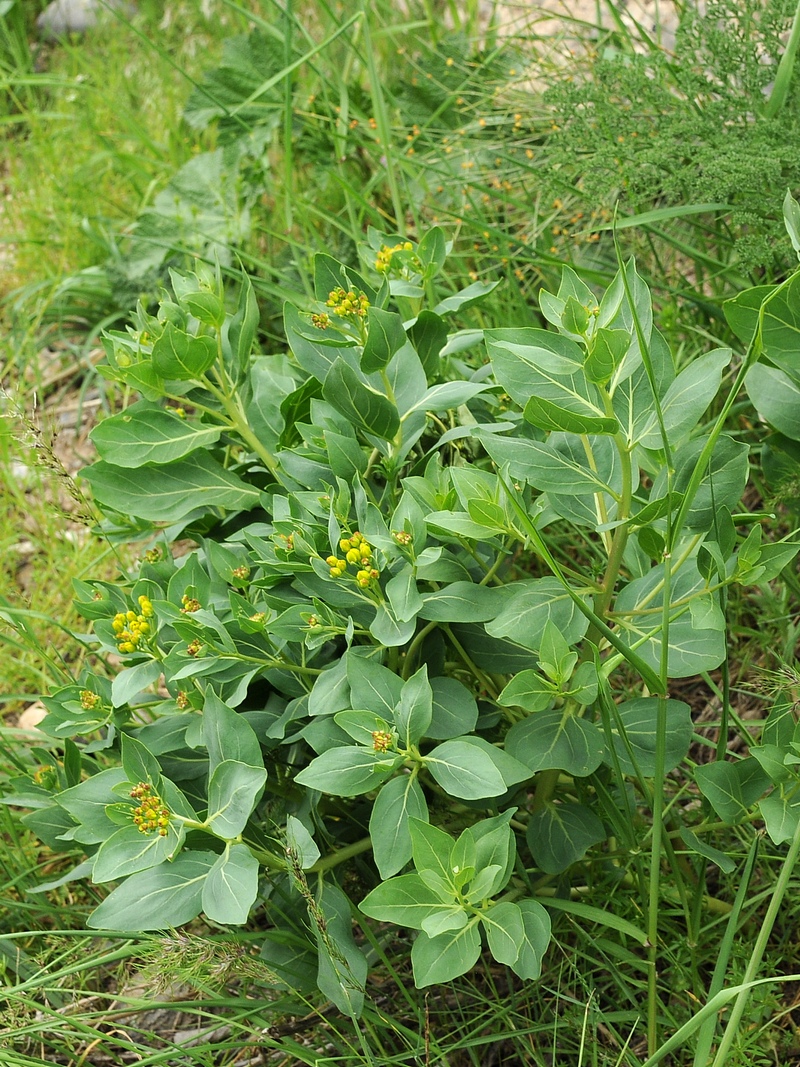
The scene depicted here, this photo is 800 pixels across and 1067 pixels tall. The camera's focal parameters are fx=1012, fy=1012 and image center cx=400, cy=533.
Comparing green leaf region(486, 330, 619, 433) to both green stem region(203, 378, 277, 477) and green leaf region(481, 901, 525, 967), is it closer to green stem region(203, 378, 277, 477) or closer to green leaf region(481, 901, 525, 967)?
green stem region(203, 378, 277, 477)

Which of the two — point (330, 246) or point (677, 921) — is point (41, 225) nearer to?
point (330, 246)

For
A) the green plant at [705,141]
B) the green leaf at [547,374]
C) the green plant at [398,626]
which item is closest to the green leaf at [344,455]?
the green plant at [398,626]

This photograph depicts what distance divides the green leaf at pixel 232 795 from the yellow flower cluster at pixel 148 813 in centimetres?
6

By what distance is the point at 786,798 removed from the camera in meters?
1.28

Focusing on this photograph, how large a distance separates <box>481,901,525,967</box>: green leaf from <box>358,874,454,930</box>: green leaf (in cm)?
6

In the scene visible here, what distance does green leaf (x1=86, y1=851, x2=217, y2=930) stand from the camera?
1.19m

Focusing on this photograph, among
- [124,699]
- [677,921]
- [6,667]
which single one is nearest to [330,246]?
[6,667]

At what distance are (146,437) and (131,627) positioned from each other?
276mm

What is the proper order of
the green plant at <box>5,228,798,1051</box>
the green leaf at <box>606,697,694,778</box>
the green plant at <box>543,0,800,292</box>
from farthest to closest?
the green plant at <box>543,0,800,292</box>
the green leaf at <box>606,697,694,778</box>
the green plant at <box>5,228,798,1051</box>

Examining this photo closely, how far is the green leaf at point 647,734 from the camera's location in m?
1.30

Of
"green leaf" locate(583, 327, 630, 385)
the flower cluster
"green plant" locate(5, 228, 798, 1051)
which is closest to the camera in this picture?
"green leaf" locate(583, 327, 630, 385)

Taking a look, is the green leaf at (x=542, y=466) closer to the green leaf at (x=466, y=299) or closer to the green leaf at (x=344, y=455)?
the green leaf at (x=344, y=455)

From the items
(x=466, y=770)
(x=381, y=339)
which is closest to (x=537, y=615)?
(x=466, y=770)

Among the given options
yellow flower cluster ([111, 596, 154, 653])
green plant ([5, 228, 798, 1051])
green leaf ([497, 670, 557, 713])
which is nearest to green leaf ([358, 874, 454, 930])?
green plant ([5, 228, 798, 1051])
